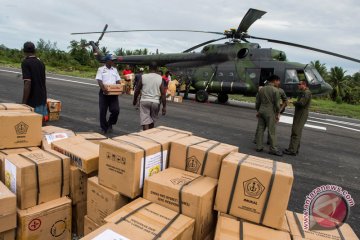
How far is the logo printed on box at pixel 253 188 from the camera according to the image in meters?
2.58

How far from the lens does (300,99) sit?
669cm

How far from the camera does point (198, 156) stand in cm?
305

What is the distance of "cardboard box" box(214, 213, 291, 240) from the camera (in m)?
2.29

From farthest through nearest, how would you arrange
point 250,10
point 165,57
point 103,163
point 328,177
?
point 165,57, point 250,10, point 328,177, point 103,163

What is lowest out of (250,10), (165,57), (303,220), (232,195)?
(303,220)

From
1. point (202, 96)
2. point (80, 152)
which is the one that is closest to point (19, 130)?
point (80, 152)

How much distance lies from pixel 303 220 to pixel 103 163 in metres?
2.09

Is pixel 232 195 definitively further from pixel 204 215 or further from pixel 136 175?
pixel 136 175

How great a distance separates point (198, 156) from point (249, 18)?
9006 mm

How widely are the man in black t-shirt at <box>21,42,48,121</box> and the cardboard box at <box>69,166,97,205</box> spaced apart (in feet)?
7.74

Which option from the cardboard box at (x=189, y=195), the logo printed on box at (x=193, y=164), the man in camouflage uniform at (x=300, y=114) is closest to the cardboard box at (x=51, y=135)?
the cardboard box at (x=189, y=195)

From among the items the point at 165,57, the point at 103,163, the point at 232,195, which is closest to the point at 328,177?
the point at 232,195

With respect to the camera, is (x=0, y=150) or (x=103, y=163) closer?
(x=103, y=163)

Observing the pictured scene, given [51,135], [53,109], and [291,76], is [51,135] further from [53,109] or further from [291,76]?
[291,76]
